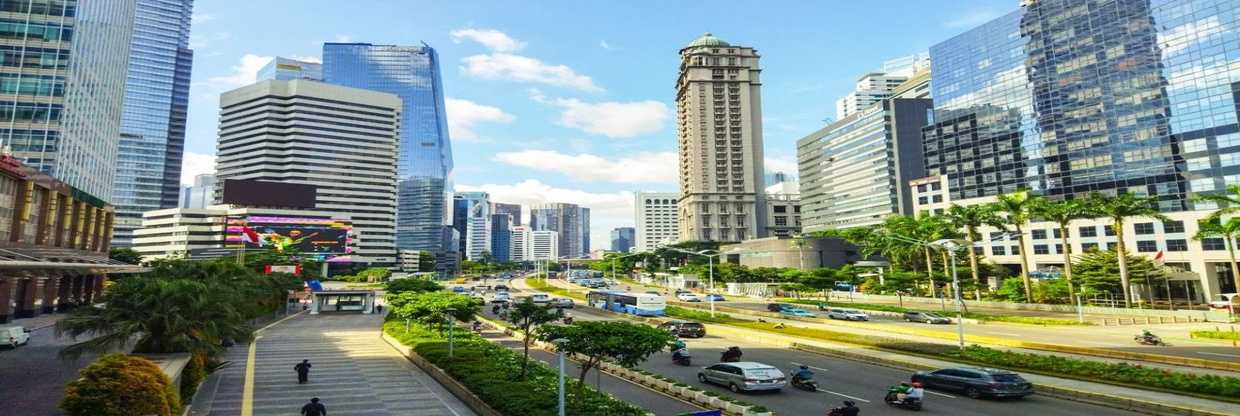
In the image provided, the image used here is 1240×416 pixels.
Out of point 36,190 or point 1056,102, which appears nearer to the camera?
point 36,190

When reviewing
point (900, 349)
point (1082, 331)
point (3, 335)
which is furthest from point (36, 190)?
point (1082, 331)

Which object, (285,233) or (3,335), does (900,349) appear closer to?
(3,335)

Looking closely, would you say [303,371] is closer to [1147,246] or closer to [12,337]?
[12,337]

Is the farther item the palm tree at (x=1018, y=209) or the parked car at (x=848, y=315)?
the palm tree at (x=1018, y=209)

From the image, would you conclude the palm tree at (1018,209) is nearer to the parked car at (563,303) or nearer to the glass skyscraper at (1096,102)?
the glass skyscraper at (1096,102)

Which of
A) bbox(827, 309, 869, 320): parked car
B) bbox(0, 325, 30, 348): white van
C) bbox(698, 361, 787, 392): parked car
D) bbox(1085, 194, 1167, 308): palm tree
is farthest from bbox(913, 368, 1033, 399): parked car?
bbox(1085, 194, 1167, 308): palm tree

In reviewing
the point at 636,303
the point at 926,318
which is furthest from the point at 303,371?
the point at 926,318

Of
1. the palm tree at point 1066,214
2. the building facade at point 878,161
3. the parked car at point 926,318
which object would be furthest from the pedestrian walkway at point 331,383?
the building facade at point 878,161
